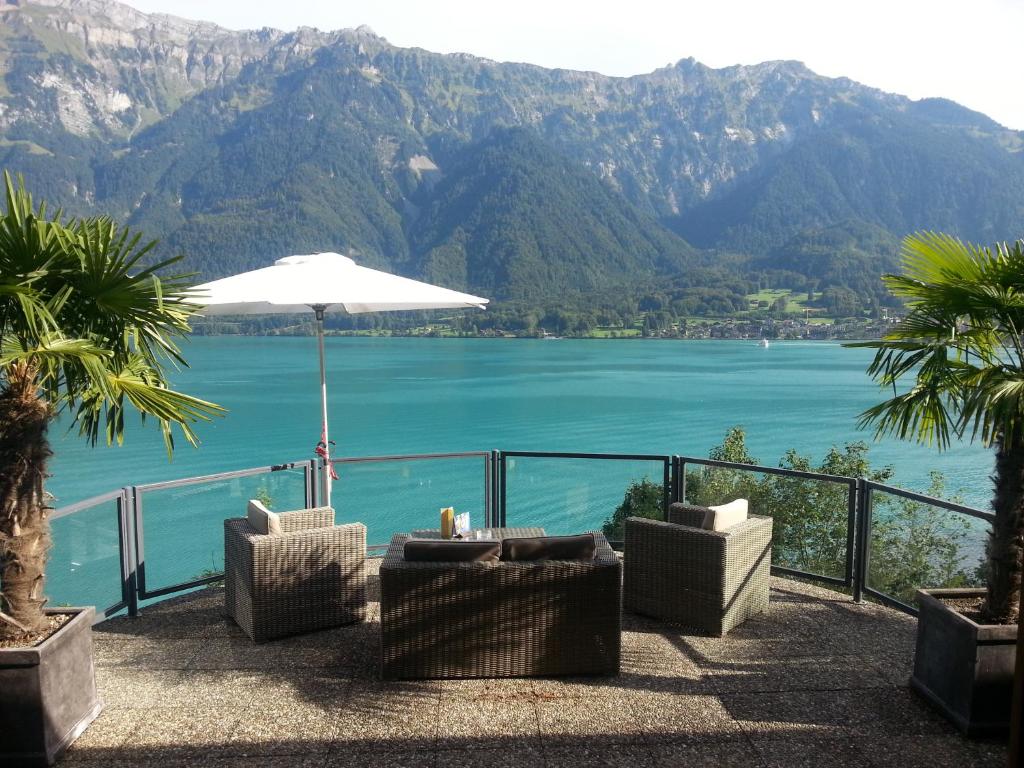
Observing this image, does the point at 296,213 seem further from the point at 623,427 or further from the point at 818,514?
the point at 818,514

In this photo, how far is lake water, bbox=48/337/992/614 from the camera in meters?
5.71

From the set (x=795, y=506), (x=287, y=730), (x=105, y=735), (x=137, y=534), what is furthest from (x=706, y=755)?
(x=137, y=534)

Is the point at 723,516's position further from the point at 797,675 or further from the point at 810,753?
the point at 810,753

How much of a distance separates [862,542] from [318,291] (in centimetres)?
429

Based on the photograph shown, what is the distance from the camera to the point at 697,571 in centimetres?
470

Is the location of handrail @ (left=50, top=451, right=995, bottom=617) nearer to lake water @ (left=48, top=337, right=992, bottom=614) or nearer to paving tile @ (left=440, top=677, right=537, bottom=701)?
lake water @ (left=48, top=337, right=992, bottom=614)

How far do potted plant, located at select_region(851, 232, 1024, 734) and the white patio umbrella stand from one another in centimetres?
309

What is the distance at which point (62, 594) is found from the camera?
4.77 metres

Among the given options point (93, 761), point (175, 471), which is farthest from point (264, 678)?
point (175, 471)

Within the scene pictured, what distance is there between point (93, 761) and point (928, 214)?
206 m

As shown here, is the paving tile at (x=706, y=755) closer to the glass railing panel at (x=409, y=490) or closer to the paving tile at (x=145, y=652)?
the paving tile at (x=145, y=652)

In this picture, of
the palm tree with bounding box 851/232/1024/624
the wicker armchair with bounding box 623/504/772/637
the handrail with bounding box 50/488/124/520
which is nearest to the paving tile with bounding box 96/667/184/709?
the handrail with bounding box 50/488/124/520

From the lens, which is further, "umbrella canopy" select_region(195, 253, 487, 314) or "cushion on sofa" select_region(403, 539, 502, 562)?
"umbrella canopy" select_region(195, 253, 487, 314)

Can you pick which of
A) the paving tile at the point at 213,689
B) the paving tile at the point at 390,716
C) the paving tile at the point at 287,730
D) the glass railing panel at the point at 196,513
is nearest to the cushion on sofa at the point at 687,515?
the paving tile at the point at 390,716
